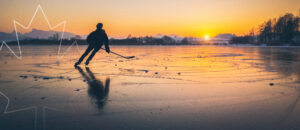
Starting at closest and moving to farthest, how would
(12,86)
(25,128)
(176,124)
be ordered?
(25,128) < (176,124) < (12,86)

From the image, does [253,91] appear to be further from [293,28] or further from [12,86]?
[293,28]

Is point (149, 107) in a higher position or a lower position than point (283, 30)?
lower

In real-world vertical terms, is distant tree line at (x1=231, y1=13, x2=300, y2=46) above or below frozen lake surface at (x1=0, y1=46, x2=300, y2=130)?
above

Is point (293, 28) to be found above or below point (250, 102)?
above

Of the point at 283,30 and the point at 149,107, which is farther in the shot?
the point at 283,30

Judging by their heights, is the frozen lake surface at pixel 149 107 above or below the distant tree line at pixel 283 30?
below

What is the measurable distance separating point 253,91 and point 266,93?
29cm

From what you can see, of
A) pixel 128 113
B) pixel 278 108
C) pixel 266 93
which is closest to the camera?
pixel 128 113

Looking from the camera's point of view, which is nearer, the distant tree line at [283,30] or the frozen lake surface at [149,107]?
the frozen lake surface at [149,107]

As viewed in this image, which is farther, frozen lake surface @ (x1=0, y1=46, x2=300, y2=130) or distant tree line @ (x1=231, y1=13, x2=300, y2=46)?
distant tree line @ (x1=231, y1=13, x2=300, y2=46)

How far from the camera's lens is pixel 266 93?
4.72 meters

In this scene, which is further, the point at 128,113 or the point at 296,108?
the point at 296,108

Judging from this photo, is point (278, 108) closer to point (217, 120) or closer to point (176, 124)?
point (217, 120)

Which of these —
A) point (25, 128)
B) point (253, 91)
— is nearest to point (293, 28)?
point (253, 91)
